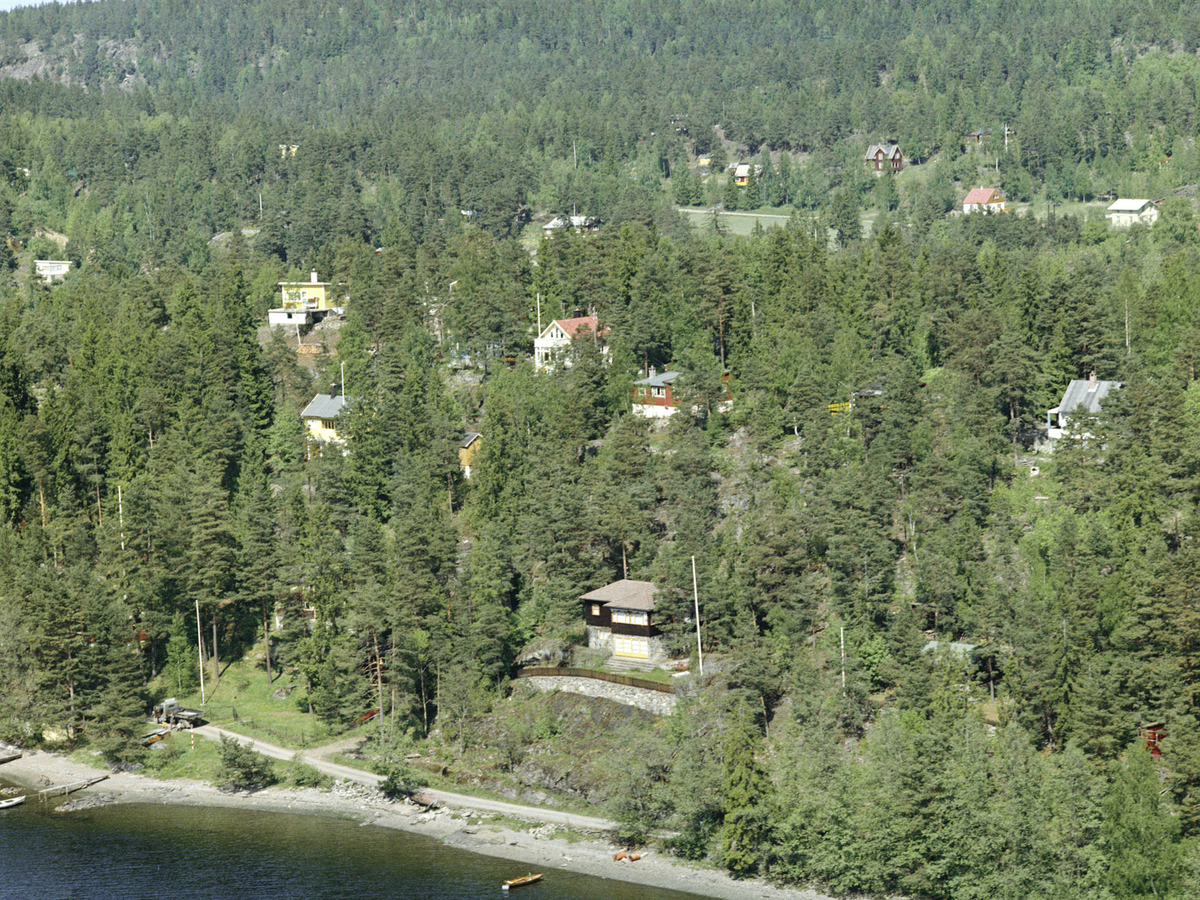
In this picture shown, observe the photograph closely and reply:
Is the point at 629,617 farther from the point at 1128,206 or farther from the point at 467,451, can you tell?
the point at 1128,206

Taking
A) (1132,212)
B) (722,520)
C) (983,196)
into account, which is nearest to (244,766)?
(722,520)

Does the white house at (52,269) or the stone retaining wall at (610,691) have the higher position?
the white house at (52,269)

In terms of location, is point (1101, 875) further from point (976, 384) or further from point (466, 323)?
point (466, 323)

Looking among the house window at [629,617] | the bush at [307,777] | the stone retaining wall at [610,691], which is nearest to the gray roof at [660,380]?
the house window at [629,617]

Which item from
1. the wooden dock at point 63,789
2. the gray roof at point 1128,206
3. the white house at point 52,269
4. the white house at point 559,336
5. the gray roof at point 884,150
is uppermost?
the gray roof at point 884,150

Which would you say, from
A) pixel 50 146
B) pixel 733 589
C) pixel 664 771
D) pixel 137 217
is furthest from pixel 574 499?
pixel 50 146

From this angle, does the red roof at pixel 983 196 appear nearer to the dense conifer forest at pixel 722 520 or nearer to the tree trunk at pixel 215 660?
the dense conifer forest at pixel 722 520

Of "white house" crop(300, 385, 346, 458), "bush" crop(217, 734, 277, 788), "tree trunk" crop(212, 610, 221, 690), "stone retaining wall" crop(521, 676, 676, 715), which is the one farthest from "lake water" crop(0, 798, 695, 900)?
"white house" crop(300, 385, 346, 458)
